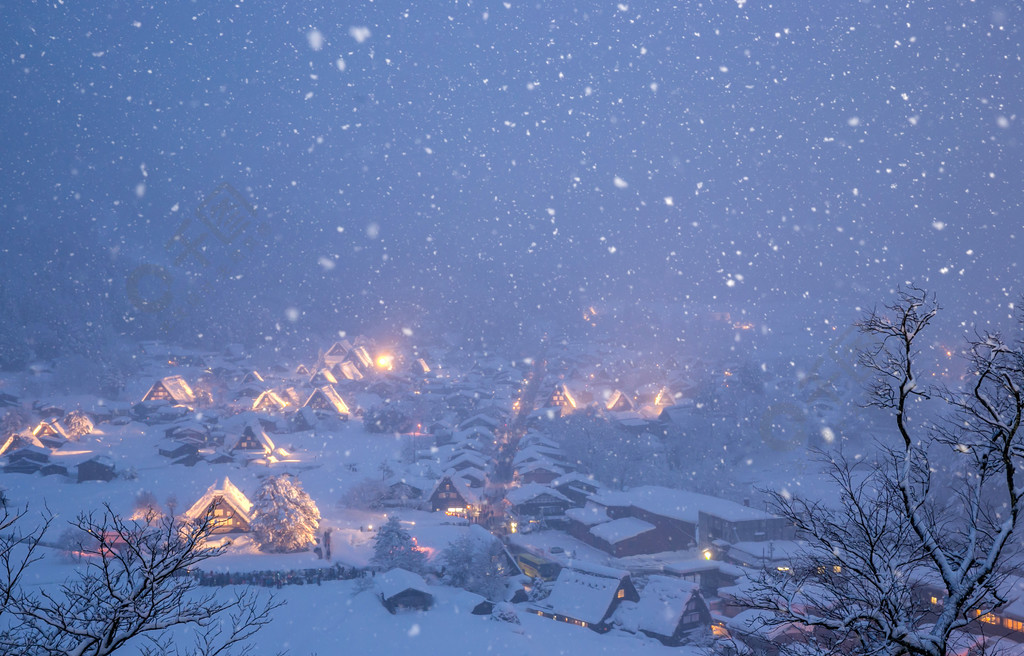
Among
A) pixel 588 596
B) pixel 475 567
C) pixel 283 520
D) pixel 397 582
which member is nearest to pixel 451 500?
pixel 475 567

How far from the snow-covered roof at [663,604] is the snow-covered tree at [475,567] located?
467 centimetres

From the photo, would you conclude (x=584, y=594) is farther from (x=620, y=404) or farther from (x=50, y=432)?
(x=50, y=432)

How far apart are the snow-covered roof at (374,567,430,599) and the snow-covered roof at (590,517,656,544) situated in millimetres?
8966

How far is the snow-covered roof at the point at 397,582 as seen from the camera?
1586cm

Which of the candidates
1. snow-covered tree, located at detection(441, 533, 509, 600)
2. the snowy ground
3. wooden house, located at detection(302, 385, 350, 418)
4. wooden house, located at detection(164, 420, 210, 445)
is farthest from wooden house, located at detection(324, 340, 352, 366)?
the snowy ground

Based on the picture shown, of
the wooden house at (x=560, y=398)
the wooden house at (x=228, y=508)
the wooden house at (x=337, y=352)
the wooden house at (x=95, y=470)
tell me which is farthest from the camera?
the wooden house at (x=337, y=352)

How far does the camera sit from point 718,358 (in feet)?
201

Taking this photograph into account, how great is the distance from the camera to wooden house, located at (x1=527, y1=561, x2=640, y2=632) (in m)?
16.5

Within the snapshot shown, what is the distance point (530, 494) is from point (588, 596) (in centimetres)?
925

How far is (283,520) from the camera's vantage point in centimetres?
1944

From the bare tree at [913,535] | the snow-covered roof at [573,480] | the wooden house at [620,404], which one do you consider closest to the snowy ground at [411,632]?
the snow-covered roof at [573,480]

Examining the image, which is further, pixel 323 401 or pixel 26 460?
pixel 323 401

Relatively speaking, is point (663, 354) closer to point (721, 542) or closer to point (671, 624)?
point (721, 542)

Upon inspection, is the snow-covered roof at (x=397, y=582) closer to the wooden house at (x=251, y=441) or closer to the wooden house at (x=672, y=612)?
the wooden house at (x=672, y=612)
